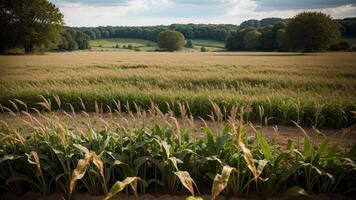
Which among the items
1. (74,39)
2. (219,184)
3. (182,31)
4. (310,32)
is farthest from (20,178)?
(182,31)

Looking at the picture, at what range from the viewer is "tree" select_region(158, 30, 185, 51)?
72.7m

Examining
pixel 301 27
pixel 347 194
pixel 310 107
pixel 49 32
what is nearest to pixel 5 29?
pixel 49 32

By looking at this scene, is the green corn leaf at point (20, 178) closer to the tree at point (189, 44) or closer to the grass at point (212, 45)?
the grass at point (212, 45)

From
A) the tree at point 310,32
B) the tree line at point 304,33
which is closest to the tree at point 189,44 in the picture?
the tree line at point 304,33

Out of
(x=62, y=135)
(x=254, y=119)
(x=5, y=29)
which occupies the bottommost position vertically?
(x=254, y=119)

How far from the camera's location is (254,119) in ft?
32.1

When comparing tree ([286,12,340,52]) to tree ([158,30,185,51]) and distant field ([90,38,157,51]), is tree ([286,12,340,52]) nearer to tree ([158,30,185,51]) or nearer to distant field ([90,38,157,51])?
distant field ([90,38,157,51])

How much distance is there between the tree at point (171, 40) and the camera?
238 ft

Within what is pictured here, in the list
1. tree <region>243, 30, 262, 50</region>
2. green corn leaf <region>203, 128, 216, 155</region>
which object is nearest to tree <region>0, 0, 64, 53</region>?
green corn leaf <region>203, 128, 216, 155</region>

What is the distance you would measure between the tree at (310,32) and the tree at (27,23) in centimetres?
2316

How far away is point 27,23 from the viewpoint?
15250 millimetres

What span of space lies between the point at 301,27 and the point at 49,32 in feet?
86.6

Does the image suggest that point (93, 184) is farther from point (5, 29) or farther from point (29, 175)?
point (5, 29)

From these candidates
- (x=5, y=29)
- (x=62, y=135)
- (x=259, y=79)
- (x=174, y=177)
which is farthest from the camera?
(x=259, y=79)
